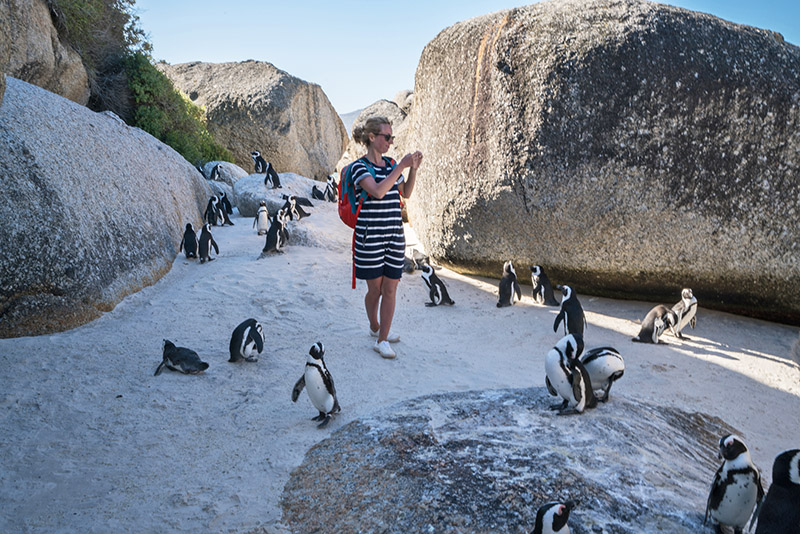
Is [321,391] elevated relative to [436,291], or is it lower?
lower

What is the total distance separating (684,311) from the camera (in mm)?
5398

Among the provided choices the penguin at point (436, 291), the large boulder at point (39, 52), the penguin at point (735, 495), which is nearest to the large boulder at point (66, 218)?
the large boulder at point (39, 52)

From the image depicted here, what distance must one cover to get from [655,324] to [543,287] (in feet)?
4.26

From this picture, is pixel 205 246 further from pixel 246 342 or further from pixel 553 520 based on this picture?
pixel 553 520

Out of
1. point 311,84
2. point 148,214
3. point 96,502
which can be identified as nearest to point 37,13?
point 148,214

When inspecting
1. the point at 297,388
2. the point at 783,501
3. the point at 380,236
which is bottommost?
the point at 297,388

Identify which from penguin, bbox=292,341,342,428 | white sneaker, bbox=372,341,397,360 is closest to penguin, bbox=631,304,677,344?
white sneaker, bbox=372,341,397,360

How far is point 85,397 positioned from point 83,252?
1.96 metres

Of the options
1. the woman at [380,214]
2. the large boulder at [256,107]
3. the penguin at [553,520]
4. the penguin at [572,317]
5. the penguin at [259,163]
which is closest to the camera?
the penguin at [553,520]

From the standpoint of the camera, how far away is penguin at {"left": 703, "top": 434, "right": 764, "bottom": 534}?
230 centimetres

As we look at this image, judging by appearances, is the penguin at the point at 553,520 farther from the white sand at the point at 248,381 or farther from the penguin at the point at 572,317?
the penguin at the point at 572,317

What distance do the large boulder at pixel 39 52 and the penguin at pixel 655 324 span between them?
7630 millimetres

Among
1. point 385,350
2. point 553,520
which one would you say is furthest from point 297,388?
point 553,520

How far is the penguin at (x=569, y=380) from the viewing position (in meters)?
3.22
